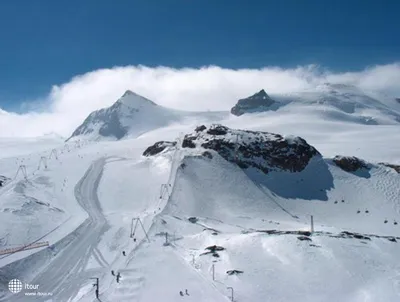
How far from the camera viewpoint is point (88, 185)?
89.9 meters

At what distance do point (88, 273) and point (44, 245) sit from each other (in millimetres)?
9675

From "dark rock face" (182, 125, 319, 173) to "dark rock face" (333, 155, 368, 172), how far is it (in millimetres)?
5476

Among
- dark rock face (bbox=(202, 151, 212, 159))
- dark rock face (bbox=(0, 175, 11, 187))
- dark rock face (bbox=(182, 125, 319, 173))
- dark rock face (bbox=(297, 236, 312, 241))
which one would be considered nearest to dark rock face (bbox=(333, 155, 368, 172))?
dark rock face (bbox=(182, 125, 319, 173))

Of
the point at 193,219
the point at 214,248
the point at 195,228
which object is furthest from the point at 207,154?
the point at 214,248

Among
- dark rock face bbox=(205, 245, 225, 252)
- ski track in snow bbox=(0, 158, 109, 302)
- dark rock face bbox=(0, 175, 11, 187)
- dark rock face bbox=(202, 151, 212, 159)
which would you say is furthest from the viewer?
dark rock face bbox=(202, 151, 212, 159)

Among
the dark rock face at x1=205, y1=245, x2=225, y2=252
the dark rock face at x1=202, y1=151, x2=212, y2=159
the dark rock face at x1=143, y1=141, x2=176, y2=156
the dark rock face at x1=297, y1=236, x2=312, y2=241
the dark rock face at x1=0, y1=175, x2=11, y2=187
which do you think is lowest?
the dark rock face at x1=205, y1=245, x2=225, y2=252

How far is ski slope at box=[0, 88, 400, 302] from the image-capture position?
42656 millimetres

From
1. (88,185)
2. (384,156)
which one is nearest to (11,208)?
(88,185)

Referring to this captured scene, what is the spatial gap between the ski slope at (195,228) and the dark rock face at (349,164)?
5.73 ft

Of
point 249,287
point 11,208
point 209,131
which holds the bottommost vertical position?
point 249,287

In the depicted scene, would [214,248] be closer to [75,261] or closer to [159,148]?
[75,261]

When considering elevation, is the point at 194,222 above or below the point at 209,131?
below

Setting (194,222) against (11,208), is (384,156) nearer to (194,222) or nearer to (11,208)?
(194,222)

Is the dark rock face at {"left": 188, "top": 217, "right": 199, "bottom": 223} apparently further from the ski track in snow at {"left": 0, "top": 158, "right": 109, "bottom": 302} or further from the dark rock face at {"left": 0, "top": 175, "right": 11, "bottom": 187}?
the dark rock face at {"left": 0, "top": 175, "right": 11, "bottom": 187}
